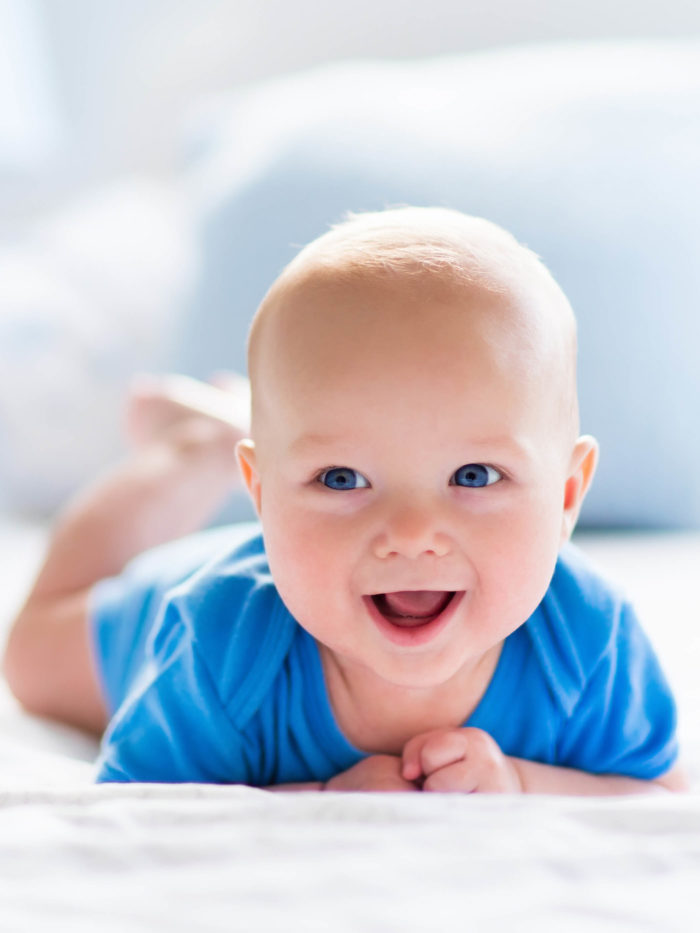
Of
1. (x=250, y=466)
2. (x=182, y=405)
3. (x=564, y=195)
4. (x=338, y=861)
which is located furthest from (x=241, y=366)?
(x=338, y=861)

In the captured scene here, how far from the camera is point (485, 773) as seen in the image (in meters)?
0.91

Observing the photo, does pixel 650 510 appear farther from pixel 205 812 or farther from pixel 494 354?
pixel 205 812

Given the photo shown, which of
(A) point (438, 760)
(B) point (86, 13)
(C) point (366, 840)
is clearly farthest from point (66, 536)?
(B) point (86, 13)

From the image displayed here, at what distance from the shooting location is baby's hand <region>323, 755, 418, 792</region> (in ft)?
3.00

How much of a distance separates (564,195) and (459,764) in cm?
86

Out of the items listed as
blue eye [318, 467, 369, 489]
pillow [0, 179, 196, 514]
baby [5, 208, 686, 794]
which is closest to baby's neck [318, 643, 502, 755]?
baby [5, 208, 686, 794]

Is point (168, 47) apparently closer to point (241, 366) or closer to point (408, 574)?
point (241, 366)

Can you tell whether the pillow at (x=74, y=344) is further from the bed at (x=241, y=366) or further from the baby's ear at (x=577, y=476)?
the baby's ear at (x=577, y=476)

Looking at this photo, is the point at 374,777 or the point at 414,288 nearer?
the point at 414,288

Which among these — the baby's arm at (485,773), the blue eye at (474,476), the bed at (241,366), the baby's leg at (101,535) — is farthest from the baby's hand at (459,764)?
the baby's leg at (101,535)

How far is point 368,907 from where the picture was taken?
67 cm

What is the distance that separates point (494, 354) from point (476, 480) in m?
0.09

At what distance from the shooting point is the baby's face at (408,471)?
79 cm

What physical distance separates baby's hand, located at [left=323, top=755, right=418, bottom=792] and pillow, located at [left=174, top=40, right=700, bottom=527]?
67 cm
